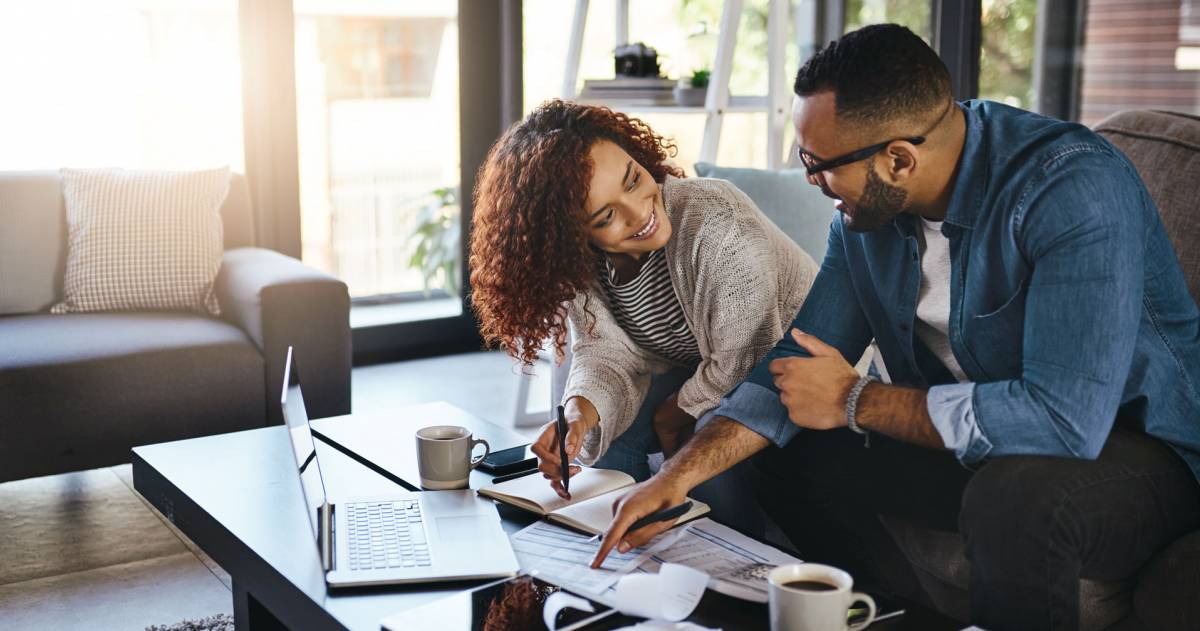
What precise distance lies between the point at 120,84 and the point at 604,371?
8.25 ft

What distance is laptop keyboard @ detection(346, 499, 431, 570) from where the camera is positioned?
1.32 metres

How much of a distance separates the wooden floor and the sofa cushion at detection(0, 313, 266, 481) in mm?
137

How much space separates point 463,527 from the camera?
1.44 metres

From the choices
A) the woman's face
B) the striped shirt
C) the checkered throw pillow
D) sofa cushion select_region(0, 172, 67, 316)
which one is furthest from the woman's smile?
sofa cushion select_region(0, 172, 67, 316)

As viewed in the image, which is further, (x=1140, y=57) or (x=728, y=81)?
(x=1140, y=57)

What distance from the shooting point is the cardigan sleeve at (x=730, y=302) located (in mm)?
1802

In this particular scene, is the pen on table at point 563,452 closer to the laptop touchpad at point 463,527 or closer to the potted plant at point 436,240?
the laptop touchpad at point 463,527

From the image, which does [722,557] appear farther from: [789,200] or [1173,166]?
[789,200]

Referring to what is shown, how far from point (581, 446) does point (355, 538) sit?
53cm

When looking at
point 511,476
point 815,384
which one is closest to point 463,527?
point 511,476

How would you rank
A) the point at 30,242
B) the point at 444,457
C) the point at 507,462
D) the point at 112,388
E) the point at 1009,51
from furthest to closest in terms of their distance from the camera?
the point at 1009,51 → the point at 30,242 → the point at 112,388 → the point at 507,462 → the point at 444,457

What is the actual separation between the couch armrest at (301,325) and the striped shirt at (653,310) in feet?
3.29

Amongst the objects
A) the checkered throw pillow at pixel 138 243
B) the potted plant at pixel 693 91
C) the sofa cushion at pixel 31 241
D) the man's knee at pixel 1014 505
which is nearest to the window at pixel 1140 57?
the potted plant at pixel 693 91

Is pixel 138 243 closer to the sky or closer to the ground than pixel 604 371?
closer to the sky
